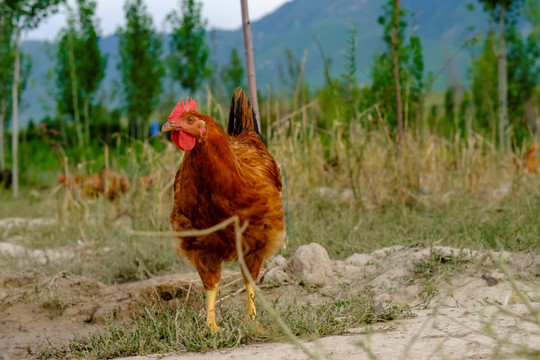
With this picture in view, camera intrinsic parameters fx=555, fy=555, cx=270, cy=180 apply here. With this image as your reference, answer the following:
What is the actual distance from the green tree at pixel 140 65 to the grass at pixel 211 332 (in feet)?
49.5

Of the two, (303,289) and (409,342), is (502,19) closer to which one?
(303,289)

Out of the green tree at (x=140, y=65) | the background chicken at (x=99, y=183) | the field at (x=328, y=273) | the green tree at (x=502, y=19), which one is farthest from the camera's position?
the green tree at (x=140, y=65)

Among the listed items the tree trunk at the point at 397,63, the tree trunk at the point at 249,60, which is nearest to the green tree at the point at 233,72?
the tree trunk at the point at 397,63

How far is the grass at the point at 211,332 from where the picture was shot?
8.90 ft

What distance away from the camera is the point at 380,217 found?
18.2 ft

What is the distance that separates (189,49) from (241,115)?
13.7 metres

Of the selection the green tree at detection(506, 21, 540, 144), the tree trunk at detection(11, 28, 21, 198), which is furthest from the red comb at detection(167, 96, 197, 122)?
the green tree at detection(506, 21, 540, 144)

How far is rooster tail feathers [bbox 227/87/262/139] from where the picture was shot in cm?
401

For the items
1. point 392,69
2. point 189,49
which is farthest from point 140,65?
point 392,69

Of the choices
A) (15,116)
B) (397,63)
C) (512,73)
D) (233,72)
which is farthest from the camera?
(233,72)

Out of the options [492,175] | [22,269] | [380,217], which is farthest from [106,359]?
[492,175]

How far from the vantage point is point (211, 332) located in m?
2.76

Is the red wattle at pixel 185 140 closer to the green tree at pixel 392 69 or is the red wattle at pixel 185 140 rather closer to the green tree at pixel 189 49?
the green tree at pixel 392 69

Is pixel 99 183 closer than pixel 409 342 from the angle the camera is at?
No
